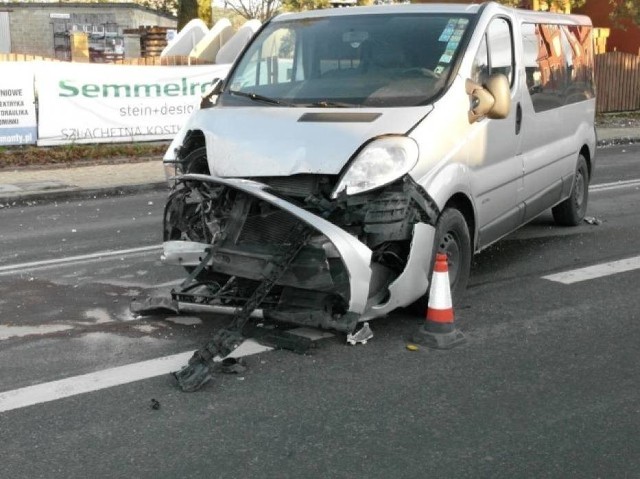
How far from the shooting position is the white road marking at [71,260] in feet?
25.6

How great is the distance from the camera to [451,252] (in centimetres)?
601

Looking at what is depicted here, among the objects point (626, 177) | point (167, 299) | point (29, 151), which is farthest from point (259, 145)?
point (29, 151)

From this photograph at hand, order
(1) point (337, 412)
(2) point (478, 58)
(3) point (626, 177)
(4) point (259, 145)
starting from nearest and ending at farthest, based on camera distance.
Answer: (1) point (337, 412) → (4) point (259, 145) → (2) point (478, 58) → (3) point (626, 177)

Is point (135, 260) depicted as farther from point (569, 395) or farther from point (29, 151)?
point (29, 151)

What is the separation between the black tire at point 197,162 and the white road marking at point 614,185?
703 cm

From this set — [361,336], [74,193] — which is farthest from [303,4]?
[361,336]

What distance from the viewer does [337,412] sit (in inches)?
177

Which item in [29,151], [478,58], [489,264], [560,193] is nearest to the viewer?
[478,58]

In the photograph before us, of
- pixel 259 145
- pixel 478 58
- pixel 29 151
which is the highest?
pixel 478 58

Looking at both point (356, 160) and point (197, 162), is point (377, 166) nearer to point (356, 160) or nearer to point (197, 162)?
point (356, 160)

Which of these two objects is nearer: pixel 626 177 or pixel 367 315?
pixel 367 315

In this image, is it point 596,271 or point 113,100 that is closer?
point 596,271

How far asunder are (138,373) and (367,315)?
1376 millimetres

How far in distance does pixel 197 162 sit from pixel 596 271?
3.39 m
